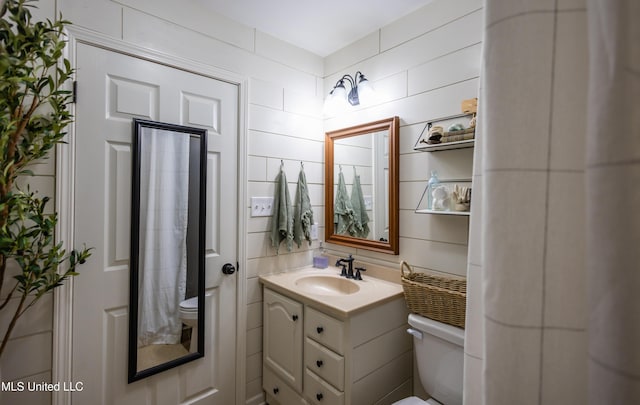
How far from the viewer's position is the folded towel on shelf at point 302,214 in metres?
2.01

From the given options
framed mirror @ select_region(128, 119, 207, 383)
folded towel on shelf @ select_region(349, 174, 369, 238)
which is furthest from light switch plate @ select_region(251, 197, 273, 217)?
folded towel on shelf @ select_region(349, 174, 369, 238)

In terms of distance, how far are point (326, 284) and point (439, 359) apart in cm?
81

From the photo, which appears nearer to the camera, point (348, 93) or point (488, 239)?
point (488, 239)

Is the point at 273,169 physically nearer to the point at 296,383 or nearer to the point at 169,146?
the point at 169,146

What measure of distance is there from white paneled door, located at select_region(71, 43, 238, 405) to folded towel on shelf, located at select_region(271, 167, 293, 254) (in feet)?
1.32

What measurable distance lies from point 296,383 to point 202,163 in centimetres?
135

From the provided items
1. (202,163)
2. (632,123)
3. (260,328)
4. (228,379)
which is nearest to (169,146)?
(202,163)

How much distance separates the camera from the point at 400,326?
5.30 ft

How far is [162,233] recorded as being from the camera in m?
1.54

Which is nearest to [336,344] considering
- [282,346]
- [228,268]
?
[282,346]

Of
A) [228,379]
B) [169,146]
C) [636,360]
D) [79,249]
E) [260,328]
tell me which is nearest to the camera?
[636,360]

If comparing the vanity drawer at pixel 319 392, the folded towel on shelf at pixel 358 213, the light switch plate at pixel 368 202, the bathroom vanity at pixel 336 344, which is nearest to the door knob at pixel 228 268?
the bathroom vanity at pixel 336 344

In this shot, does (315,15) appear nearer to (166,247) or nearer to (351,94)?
(351,94)

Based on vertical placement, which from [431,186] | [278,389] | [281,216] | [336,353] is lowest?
[278,389]
